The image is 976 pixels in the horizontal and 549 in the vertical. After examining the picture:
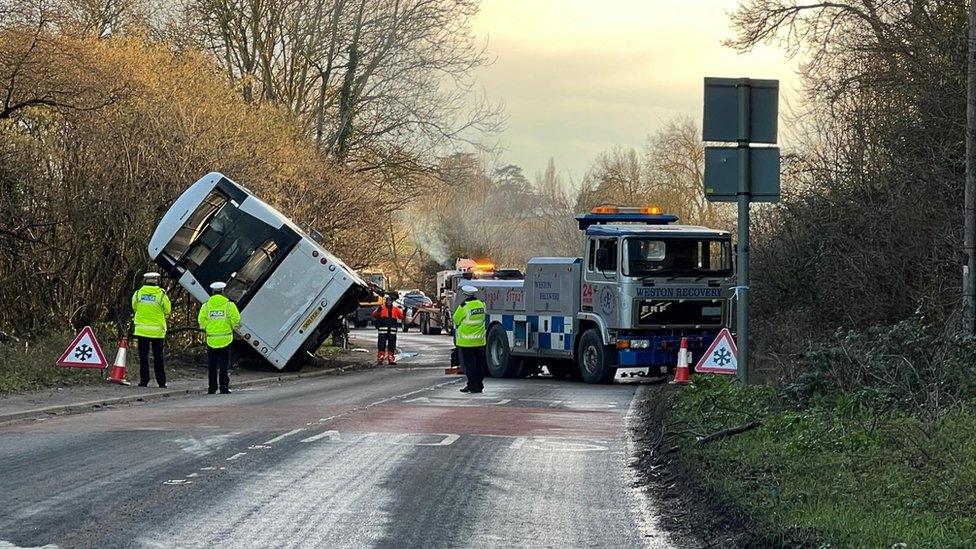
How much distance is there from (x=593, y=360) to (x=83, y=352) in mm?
8912

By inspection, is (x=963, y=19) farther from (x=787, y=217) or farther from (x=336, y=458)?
(x=336, y=458)

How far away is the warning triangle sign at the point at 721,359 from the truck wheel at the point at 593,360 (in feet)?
17.3

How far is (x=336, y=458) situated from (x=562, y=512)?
3.25m

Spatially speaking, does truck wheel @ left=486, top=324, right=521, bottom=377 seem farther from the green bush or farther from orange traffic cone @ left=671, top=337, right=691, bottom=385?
the green bush

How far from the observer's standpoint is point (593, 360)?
24.9 metres

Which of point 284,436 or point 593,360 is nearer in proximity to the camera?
point 284,436

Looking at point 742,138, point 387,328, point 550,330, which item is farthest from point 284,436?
point 387,328

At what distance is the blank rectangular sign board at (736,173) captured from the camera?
14883 mm

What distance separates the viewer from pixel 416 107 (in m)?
44.7

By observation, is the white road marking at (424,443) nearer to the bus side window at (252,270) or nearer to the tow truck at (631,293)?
the tow truck at (631,293)

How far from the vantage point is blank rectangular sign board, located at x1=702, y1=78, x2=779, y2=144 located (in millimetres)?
14844

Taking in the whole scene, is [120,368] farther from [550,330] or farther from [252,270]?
[550,330]

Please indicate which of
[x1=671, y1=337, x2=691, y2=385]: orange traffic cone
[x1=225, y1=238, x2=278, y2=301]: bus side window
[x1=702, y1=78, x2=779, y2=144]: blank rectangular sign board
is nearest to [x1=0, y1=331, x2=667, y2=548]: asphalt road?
[x1=702, y1=78, x2=779, y2=144]: blank rectangular sign board

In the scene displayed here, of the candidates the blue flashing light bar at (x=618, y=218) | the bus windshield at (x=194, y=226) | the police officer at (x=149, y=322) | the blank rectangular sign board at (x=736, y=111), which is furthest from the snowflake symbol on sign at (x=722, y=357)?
the bus windshield at (x=194, y=226)
